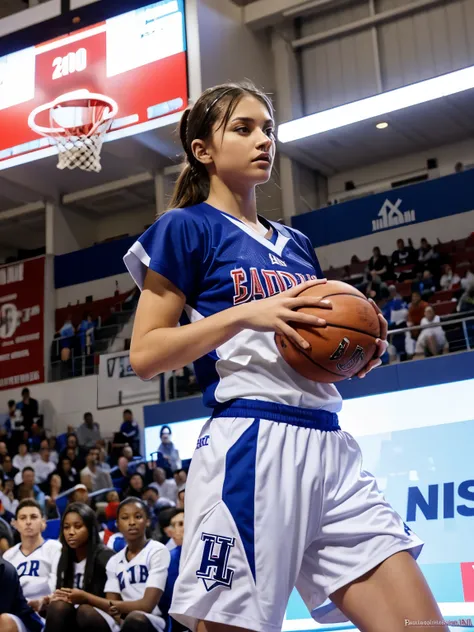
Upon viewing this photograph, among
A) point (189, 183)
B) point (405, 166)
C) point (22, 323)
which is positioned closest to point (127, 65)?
point (405, 166)

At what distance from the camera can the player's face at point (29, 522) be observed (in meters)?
5.89

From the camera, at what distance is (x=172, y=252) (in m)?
1.88

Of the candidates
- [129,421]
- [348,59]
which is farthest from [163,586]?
[348,59]

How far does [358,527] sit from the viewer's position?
1710 mm

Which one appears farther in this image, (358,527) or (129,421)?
(129,421)

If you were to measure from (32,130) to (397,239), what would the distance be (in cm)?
654

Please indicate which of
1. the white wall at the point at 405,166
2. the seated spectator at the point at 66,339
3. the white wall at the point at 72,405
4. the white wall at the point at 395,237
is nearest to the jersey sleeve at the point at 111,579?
the white wall at the point at 72,405

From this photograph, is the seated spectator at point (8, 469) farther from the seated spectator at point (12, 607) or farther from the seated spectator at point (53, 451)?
the seated spectator at point (12, 607)

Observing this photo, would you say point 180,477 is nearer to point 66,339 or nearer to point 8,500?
point 8,500

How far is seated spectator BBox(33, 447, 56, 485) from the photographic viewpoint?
1258 centimetres

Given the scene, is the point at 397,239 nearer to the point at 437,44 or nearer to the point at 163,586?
the point at 437,44

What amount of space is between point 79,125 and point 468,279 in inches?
247

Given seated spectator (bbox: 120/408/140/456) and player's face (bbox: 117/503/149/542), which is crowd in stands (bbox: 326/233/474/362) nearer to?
seated spectator (bbox: 120/408/140/456)

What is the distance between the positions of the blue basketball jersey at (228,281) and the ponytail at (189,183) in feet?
0.43
